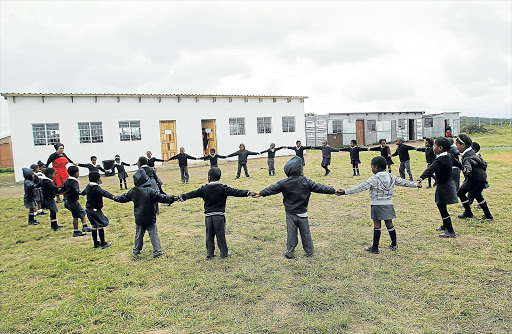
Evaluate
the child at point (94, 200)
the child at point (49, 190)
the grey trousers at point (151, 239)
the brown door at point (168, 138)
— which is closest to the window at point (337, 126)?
the brown door at point (168, 138)

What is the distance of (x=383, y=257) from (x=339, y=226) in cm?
197

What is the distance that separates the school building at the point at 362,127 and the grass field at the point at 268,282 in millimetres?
23694

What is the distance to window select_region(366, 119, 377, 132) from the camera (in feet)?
108

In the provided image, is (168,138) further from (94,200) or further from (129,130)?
(94,200)

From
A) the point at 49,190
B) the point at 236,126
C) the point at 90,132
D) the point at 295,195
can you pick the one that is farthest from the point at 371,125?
the point at 49,190

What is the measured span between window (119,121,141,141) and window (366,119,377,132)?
21706 millimetres

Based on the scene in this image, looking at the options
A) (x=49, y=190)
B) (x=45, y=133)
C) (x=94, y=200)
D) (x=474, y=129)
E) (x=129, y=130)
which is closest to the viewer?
(x=94, y=200)

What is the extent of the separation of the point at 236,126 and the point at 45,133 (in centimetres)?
1205

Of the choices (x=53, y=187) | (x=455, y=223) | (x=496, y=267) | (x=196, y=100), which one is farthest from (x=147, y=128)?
(x=496, y=267)

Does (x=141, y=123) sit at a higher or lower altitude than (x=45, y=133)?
higher

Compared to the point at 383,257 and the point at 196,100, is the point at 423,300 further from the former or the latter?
the point at 196,100

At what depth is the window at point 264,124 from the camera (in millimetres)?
25922

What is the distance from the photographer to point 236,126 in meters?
25.0

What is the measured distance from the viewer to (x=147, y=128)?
71.8 feet
